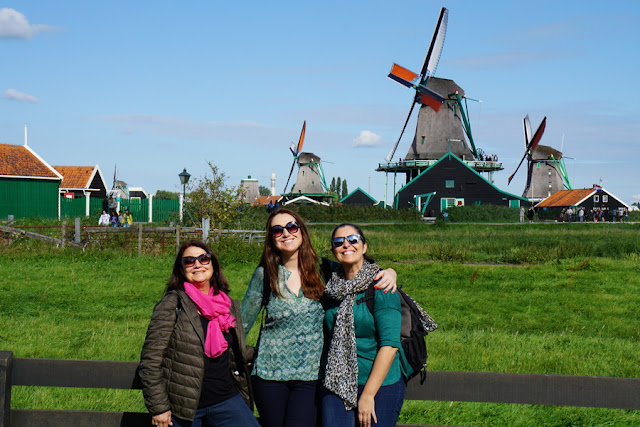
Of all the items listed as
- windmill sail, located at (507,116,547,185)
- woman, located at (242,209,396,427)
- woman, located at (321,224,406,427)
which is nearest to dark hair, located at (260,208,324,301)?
woman, located at (242,209,396,427)

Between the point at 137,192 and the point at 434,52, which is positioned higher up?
the point at 434,52

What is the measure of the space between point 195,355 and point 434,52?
5783cm

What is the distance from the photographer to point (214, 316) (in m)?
3.35

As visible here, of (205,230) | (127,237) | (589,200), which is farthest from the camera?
(589,200)

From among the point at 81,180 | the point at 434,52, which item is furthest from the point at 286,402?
the point at 434,52

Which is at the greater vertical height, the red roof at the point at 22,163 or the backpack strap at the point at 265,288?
the red roof at the point at 22,163

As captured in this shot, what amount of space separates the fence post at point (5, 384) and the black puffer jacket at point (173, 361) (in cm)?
87

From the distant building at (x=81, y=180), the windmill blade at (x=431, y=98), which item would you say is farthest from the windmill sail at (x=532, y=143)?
the distant building at (x=81, y=180)

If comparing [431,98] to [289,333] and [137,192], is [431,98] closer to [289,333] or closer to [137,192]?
[289,333]

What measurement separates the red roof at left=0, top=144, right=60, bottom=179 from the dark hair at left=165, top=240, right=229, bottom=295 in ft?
118

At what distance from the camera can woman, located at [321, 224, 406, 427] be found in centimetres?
314

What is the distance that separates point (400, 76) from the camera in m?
57.8

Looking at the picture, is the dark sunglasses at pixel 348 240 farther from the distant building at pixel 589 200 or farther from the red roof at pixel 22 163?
the distant building at pixel 589 200

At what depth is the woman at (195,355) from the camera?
10.6ft
